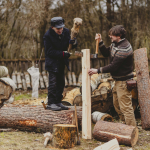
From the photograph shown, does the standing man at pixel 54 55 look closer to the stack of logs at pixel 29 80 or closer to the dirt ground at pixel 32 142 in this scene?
the dirt ground at pixel 32 142

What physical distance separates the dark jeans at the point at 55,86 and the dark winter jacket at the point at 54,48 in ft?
0.44

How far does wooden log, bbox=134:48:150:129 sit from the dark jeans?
1.84 meters

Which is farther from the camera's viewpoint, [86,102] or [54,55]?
[54,55]

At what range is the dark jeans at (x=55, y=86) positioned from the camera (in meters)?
4.54

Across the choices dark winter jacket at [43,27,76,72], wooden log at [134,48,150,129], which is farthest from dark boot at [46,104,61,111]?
wooden log at [134,48,150,129]

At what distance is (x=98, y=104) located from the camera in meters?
5.62

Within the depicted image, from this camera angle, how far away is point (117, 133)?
3.81 m

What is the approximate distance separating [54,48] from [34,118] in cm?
161

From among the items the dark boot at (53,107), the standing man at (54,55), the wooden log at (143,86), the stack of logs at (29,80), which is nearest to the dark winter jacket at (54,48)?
the standing man at (54,55)

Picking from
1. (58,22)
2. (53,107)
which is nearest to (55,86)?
(53,107)

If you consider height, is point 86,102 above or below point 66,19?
below

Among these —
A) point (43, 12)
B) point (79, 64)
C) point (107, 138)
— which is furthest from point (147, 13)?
point (107, 138)

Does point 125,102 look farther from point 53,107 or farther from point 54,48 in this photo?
point 54,48

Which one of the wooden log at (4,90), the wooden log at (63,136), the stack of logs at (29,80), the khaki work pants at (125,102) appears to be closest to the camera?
the wooden log at (63,136)
